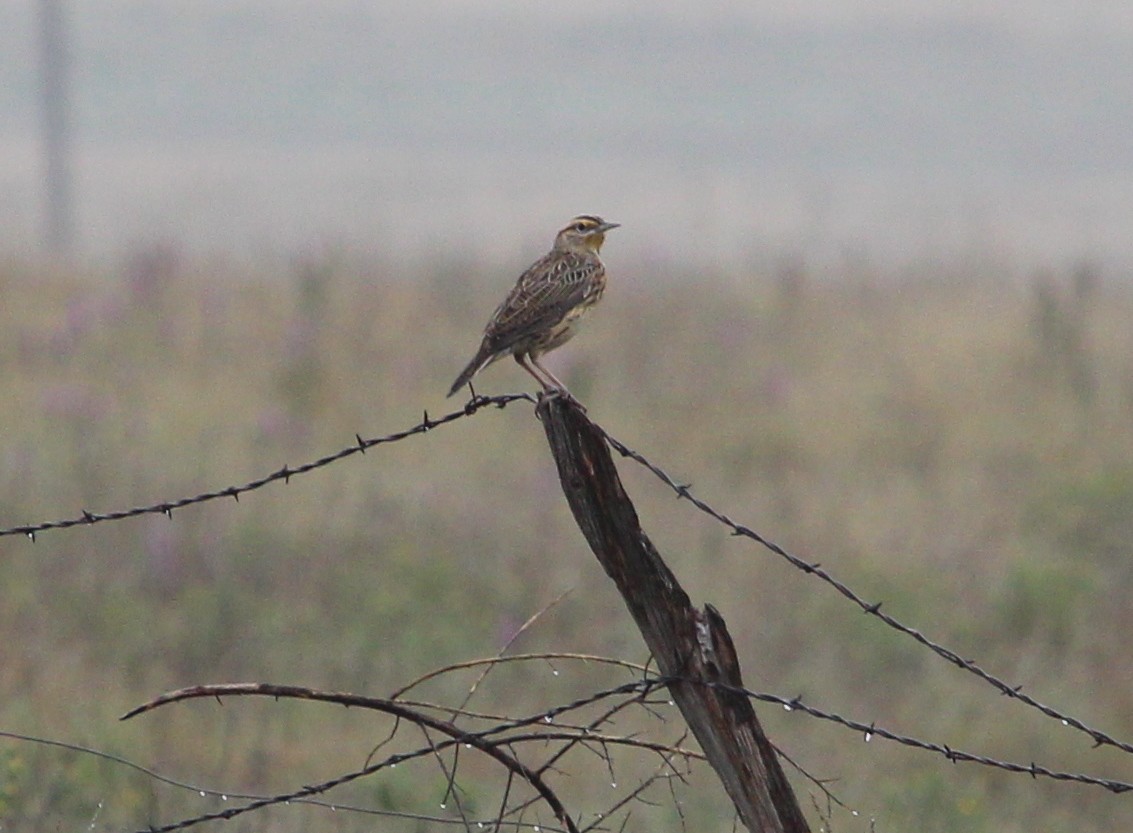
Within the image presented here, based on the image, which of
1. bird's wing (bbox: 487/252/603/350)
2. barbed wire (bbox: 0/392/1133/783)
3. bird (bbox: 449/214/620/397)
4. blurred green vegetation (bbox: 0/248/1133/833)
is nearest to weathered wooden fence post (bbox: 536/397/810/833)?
barbed wire (bbox: 0/392/1133/783)


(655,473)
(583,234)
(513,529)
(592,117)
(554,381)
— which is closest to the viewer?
(655,473)

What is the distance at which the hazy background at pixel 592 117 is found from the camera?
57469mm

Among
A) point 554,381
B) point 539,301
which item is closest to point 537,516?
point 539,301

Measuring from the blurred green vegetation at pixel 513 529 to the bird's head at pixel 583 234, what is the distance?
2.30 metres

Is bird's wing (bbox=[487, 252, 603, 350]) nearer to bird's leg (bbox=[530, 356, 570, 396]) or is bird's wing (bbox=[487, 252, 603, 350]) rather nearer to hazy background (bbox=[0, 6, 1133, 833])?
bird's leg (bbox=[530, 356, 570, 396])

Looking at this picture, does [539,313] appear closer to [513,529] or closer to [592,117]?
[513,529]

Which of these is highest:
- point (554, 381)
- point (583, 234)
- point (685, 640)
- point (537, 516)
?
point (537, 516)

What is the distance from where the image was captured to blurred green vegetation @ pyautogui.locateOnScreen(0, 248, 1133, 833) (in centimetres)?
1045

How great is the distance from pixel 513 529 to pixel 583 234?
552 centimetres

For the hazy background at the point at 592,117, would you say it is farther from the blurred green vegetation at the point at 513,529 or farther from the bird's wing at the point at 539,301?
the bird's wing at the point at 539,301

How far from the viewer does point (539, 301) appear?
754 cm

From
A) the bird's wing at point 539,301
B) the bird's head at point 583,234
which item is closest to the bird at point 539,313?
the bird's wing at point 539,301

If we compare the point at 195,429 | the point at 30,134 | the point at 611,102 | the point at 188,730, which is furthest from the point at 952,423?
the point at 611,102

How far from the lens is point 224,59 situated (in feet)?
283
